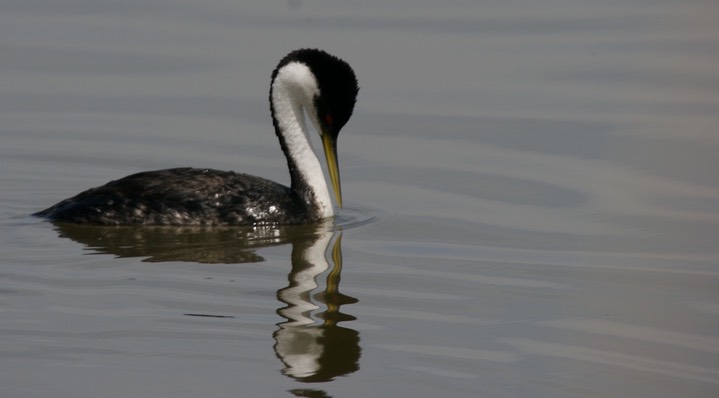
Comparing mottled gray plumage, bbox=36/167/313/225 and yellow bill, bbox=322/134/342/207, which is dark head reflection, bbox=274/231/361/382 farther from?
yellow bill, bbox=322/134/342/207

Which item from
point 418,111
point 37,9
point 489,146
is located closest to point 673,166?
point 489,146

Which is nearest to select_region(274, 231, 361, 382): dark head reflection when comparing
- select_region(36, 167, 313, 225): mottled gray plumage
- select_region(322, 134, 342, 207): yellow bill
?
select_region(36, 167, 313, 225): mottled gray plumage

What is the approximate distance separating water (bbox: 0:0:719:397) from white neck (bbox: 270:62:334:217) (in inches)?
14.5

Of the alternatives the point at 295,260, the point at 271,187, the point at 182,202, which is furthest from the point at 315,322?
the point at 271,187

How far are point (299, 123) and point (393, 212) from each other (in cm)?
112

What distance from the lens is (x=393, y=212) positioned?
42.6ft

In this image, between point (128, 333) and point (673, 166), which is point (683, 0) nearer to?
point (673, 166)

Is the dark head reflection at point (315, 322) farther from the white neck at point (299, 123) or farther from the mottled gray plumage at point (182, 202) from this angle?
the white neck at point (299, 123)

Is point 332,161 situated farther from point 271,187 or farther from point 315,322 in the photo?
point 315,322

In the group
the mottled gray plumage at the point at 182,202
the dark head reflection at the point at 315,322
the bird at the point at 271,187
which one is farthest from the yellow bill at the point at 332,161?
the dark head reflection at the point at 315,322

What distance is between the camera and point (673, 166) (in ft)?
47.1

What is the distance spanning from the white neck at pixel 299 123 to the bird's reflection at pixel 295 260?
39 cm

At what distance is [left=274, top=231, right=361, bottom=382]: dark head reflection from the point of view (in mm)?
8805

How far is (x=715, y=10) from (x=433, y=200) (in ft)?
32.5
